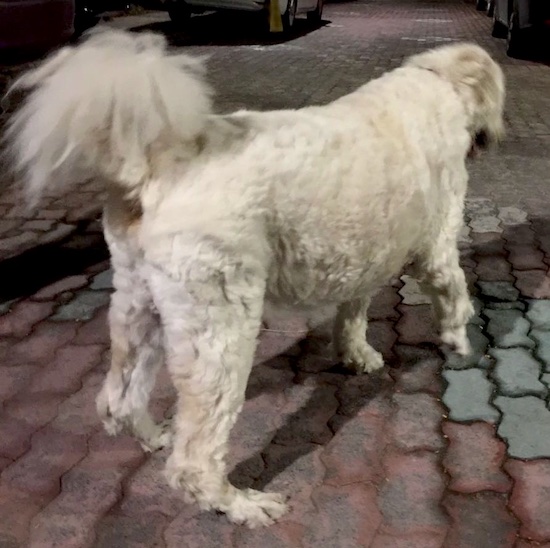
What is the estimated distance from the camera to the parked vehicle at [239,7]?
40.5 feet

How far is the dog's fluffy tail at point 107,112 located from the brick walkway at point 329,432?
959 millimetres

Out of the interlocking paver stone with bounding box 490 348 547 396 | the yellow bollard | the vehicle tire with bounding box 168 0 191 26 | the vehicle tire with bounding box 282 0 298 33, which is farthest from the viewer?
the vehicle tire with bounding box 168 0 191 26

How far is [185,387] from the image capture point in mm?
2182

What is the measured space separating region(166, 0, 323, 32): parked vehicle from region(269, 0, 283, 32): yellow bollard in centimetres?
11

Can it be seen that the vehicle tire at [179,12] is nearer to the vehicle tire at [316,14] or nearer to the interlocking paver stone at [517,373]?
the vehicle tire at [316,14]

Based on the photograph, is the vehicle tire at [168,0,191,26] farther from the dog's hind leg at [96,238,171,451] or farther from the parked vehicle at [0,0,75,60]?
the dog's hind leg at [96,238,171,451]

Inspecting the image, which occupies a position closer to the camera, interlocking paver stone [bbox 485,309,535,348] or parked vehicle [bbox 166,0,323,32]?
interlocking paver stone [bbox 485,309,535,348]

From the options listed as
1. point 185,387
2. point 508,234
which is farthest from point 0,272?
point 508,234

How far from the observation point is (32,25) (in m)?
4.97

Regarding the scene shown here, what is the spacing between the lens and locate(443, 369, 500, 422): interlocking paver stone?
2.92m

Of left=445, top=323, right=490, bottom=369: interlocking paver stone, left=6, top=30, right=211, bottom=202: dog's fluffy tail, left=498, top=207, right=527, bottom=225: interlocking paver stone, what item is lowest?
left=498, top=207, right=527, bottom=225: interlocking paver stone

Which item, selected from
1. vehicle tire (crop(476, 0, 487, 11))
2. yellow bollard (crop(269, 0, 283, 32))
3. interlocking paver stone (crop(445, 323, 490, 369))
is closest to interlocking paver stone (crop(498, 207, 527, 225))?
interlocking paver stone (crop(445, 323, 490, 369))

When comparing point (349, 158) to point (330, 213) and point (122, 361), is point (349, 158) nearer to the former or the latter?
point (330, 213)

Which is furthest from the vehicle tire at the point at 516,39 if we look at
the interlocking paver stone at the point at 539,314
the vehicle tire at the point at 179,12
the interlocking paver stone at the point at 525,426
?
the interlocking paver stone at the point at 525,426
